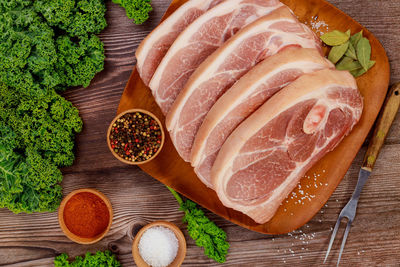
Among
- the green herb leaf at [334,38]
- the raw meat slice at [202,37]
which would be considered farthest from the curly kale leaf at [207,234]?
the green herb leaf at [334,38]

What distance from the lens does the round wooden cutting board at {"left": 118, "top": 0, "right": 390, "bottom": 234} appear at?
2580mm

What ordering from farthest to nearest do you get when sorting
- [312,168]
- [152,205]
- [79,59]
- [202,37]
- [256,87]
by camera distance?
[152,205], [79,59], [312,168], [202,37], [256,87]

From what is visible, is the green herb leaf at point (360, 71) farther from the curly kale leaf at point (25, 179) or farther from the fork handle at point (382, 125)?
the curly kale leaf at point (25, 179)

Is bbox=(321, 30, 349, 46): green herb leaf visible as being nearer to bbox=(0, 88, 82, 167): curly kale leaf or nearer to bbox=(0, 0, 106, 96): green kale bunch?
bbox=(0, 0, 106, 96): green kale bunch

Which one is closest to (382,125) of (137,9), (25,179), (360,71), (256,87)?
(360,71)

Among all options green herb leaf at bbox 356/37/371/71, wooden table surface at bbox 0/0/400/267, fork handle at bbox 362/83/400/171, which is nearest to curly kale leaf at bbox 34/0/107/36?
wooden table surface at bbox 0/0/400/267

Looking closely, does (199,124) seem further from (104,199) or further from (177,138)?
(104,199)

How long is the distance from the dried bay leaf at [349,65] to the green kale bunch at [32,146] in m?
2.11

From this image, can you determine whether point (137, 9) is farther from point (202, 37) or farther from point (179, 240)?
point (179, 240)

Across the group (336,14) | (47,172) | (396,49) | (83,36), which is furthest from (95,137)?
(396,49)

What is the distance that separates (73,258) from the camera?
116 inches

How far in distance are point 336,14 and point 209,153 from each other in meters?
1.43

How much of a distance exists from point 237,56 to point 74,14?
1.34 metres

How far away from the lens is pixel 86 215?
2697mm
